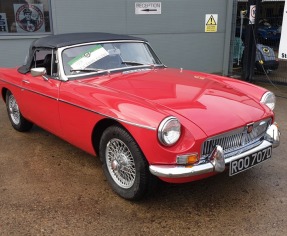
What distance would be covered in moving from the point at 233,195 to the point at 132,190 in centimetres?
97

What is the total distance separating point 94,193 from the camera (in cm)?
329

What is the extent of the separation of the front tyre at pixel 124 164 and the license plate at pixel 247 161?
70 centimetres

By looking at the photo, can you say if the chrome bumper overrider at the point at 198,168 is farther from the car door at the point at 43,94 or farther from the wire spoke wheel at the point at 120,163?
the car door at the point at 43,94

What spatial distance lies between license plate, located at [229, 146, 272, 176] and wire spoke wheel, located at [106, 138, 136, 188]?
2.75ft

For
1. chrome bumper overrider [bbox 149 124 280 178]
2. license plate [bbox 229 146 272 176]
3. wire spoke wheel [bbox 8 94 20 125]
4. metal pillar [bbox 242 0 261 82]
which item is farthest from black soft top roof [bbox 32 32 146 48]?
metal pillar [bbox 242 0 261 82]

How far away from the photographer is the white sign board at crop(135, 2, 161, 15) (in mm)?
8557

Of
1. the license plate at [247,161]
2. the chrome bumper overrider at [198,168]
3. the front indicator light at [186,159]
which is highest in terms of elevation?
the front indicator light at [186,159]

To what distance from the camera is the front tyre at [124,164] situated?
2867 millimetres

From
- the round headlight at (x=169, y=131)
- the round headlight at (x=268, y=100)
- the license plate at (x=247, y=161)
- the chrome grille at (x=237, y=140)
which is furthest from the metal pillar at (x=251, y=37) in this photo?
the round headlight at (x=169, y=131)

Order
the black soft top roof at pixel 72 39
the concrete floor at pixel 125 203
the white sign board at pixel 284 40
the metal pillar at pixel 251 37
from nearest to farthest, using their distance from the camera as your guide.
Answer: the concrete floor at pixel 125 203 → the black soft top roof at pixel 72 39 → the white sign board at pixel 284 40 → the metal pillar at pixel 251 37

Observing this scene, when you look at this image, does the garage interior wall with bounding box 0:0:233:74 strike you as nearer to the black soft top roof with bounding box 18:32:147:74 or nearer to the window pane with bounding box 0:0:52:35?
the window pane with bounding box 0:0:52:35

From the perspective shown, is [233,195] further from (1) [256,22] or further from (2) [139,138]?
(1) [256,22]

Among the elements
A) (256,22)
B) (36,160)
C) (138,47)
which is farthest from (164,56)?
(36,160)

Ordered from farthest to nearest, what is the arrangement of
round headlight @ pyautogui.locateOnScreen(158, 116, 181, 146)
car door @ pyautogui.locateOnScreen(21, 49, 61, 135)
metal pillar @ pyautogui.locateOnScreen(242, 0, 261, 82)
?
metal pillar @ pyautogui.locateOnScreen(242, 0, 261, 82)
car door @ pyautogui.locateOnScreen(21, 49, 61, 135)
round headlight @ pyautogui.locateOnScreen(158, 116, 181, 146)
